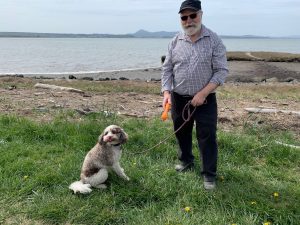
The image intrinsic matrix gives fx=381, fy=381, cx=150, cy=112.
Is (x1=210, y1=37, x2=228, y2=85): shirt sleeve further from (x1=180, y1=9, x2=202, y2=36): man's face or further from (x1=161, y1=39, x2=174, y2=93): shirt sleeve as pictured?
(x1=161, y1=39, x2=174, y2=93): shirt sleeve

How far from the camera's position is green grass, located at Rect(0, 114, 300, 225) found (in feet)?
14.4

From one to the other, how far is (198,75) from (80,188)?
2090 mm

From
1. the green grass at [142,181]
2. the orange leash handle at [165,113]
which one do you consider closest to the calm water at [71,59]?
the green grass at [142,181]

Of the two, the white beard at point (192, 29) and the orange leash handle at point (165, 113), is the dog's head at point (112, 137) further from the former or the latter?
the white beard at point (192, 29)

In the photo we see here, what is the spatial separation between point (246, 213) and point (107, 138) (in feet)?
6.20

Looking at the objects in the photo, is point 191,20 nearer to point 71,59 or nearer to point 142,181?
point 142,181

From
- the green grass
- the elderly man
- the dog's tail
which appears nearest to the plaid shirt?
the elderly man

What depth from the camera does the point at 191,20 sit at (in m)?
4.82

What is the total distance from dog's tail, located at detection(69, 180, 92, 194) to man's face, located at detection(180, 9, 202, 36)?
235 cm

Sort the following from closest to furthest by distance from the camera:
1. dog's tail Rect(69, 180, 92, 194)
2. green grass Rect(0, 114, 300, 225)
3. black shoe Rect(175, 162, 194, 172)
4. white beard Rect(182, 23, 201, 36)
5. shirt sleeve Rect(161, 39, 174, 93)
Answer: green grass Rect(0, 114, 300, 225) < dog's tail Rect(69, 180, 92, 194) < white beard Rect(182, 23, 201, 36) < shirt sleeve Rect(161, 39, 174, 93) < black shoe Rect(175, 162, 194, 172)

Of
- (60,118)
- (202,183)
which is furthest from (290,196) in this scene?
(60,118)

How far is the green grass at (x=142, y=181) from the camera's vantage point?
14.4 ft

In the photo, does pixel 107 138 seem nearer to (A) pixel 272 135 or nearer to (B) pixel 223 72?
(B) pixel 223 72

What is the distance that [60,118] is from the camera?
7.76m
